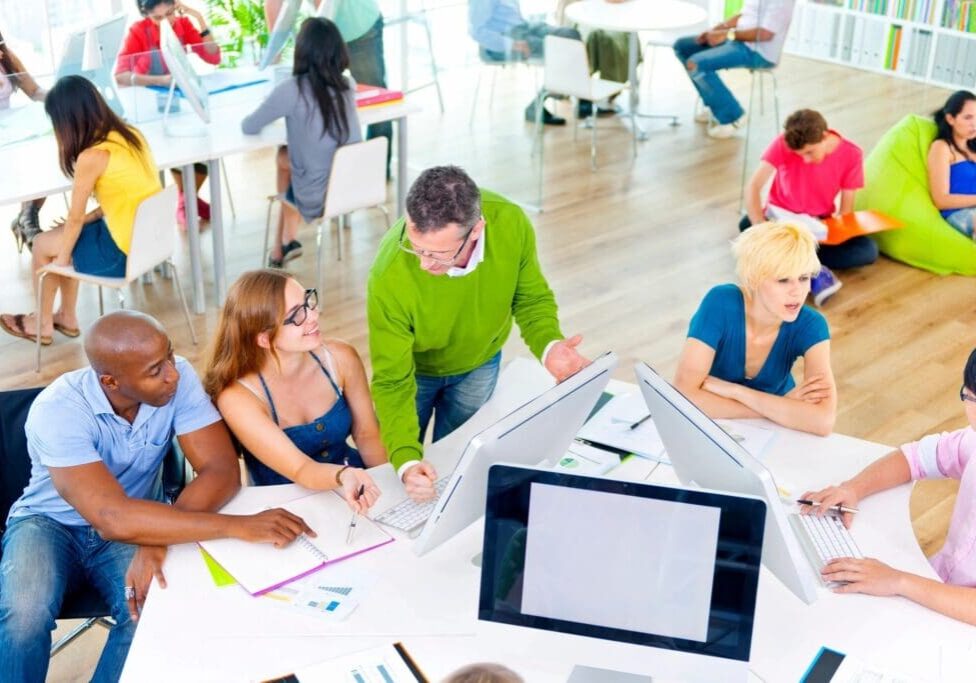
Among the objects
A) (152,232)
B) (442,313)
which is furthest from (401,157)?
(442,313)

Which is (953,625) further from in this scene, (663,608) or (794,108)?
(794,108)

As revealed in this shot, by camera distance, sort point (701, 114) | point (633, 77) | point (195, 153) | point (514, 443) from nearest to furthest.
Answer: point (514, 443) → point (195, 153) → point (633, 77) → point (701, 114)

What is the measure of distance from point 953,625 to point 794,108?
4716 mm

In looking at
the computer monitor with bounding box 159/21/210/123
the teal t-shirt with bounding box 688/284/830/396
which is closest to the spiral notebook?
the teal t-shirt with bounding box 688/284/830/396

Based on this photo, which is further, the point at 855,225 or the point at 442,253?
the point at 855,225

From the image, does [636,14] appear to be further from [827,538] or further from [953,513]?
[827,538]

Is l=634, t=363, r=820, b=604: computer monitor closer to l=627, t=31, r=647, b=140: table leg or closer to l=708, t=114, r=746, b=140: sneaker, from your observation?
l=627, t=31, r=647, b=140: table leg

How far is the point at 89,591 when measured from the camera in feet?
9.57

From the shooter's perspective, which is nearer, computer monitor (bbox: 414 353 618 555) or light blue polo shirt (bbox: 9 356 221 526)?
computer monitor (bbox: 414 353 618 555)

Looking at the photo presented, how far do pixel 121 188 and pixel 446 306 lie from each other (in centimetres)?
226

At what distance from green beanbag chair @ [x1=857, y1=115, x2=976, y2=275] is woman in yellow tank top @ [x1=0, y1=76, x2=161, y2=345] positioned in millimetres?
3731

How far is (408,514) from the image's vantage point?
279 centimetres

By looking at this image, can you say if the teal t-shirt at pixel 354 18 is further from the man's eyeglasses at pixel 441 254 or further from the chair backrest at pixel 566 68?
the man's eyeglasses at pixel 441 254

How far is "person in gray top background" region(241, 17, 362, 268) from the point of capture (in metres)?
5.40
